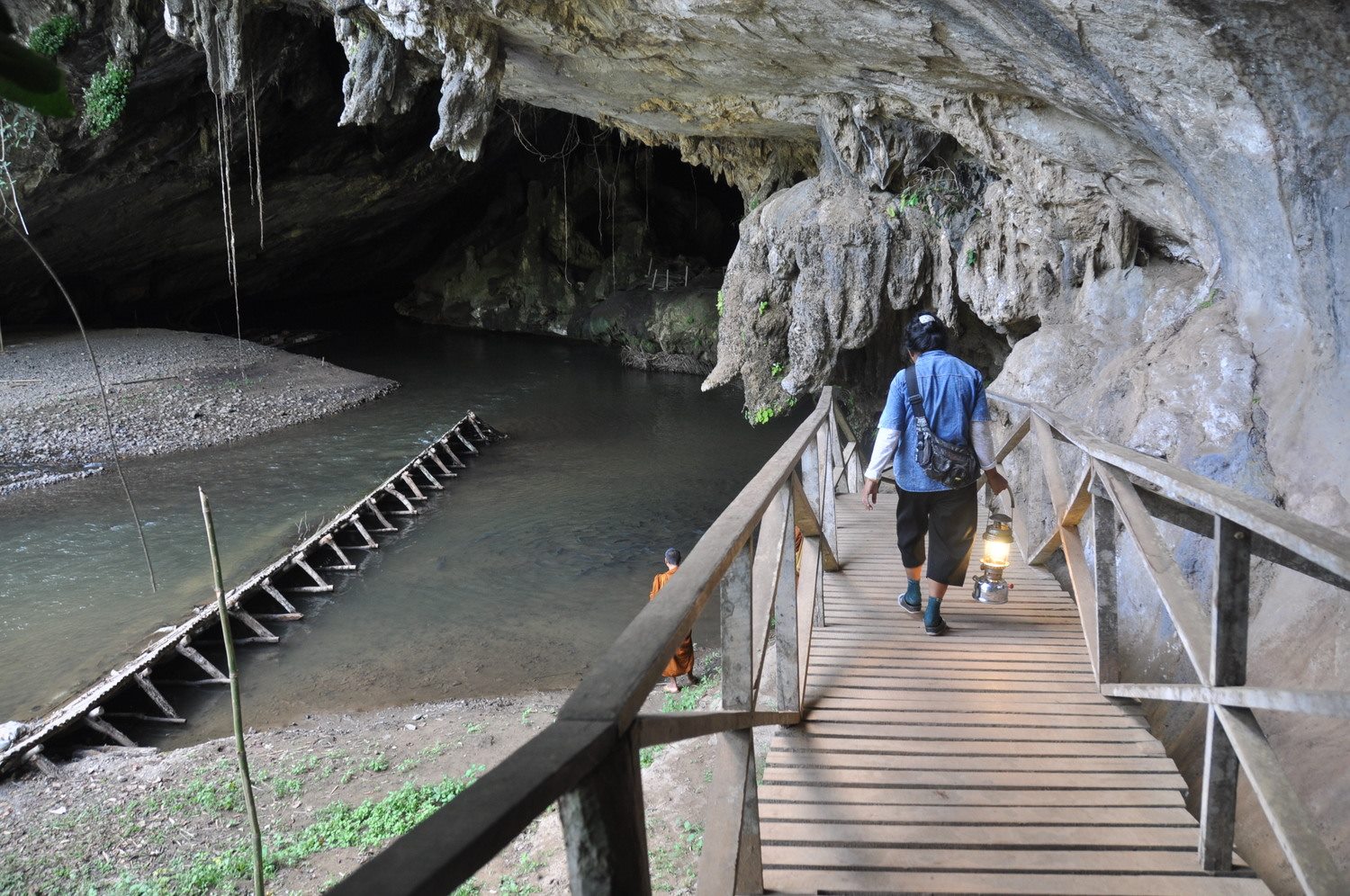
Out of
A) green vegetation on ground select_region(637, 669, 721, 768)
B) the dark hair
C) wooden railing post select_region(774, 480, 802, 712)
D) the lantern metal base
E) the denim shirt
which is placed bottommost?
green vegetation on ground select_region(637, 669, 721, 768)

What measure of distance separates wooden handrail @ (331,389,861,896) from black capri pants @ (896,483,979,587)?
A: 133 cm

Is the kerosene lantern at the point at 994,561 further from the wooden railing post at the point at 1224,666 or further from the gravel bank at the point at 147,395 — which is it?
the gravel bank at the point at 147,395

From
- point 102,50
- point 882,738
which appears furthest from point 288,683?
point 102,50

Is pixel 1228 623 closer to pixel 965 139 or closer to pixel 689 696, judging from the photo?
pixel 689 696

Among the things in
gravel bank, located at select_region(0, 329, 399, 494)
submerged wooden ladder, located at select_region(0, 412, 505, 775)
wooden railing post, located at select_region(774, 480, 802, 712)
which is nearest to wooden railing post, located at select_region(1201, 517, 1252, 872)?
wooden railing post, located at select_region(774, 480, 802, 712)

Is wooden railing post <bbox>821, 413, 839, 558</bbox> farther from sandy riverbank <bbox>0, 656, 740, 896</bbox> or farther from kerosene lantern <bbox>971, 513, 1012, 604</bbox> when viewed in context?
sandy riverbank <bbox>0, 656, 740, 896</bbox>

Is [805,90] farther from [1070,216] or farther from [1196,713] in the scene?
[1196,713]

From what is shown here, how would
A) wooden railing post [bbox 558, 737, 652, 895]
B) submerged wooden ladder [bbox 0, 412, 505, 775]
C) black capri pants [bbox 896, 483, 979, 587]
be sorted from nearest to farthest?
1. wooden railing post [bbox 558, 737, 652, 895]
2. black capri pants [bbox 896, 483, 979, 587]
3. submerged wooden ladder [bbox 0, 412, 505, 775]

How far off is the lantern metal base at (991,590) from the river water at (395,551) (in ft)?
14.1

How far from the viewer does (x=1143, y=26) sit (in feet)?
14.9

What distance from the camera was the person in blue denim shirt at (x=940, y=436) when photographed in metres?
4.35

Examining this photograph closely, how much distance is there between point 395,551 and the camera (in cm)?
1192

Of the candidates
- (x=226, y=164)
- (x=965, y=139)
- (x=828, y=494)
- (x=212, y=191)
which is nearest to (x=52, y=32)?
(x=226, y=164)

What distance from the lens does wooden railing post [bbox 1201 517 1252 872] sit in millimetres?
2223
